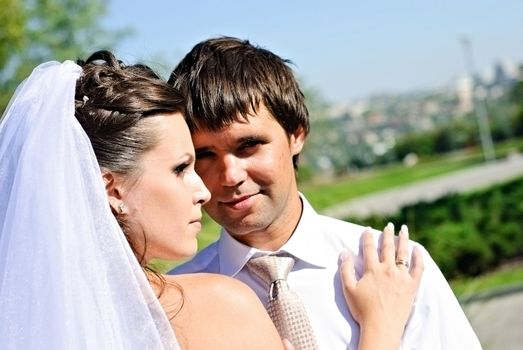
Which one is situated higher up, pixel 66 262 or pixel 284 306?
pixel 66 262

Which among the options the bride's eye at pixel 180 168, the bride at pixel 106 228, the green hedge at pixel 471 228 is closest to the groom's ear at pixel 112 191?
the bride at pixel 106 228

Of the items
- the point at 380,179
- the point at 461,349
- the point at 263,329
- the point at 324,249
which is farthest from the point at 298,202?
the point at 380,179

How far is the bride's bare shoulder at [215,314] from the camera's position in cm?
204

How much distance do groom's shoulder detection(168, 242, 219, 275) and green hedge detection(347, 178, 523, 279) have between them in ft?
27.2

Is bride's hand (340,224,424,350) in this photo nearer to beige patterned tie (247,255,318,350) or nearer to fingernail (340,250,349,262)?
fingernail (340,250,349,262)

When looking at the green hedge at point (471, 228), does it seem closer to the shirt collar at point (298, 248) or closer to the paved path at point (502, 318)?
the paved path at point (502, 318)

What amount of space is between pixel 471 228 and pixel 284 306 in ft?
36.8

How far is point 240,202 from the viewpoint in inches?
108

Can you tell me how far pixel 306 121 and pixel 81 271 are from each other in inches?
49.1

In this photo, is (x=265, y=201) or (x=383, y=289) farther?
(x=265, y=201)

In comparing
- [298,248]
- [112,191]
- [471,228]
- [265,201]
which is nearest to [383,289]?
[298,248]

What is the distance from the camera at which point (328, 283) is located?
2.75 meters

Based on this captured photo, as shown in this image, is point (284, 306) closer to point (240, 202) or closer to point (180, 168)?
point (240, 202)

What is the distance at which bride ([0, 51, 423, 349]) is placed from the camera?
204cm
